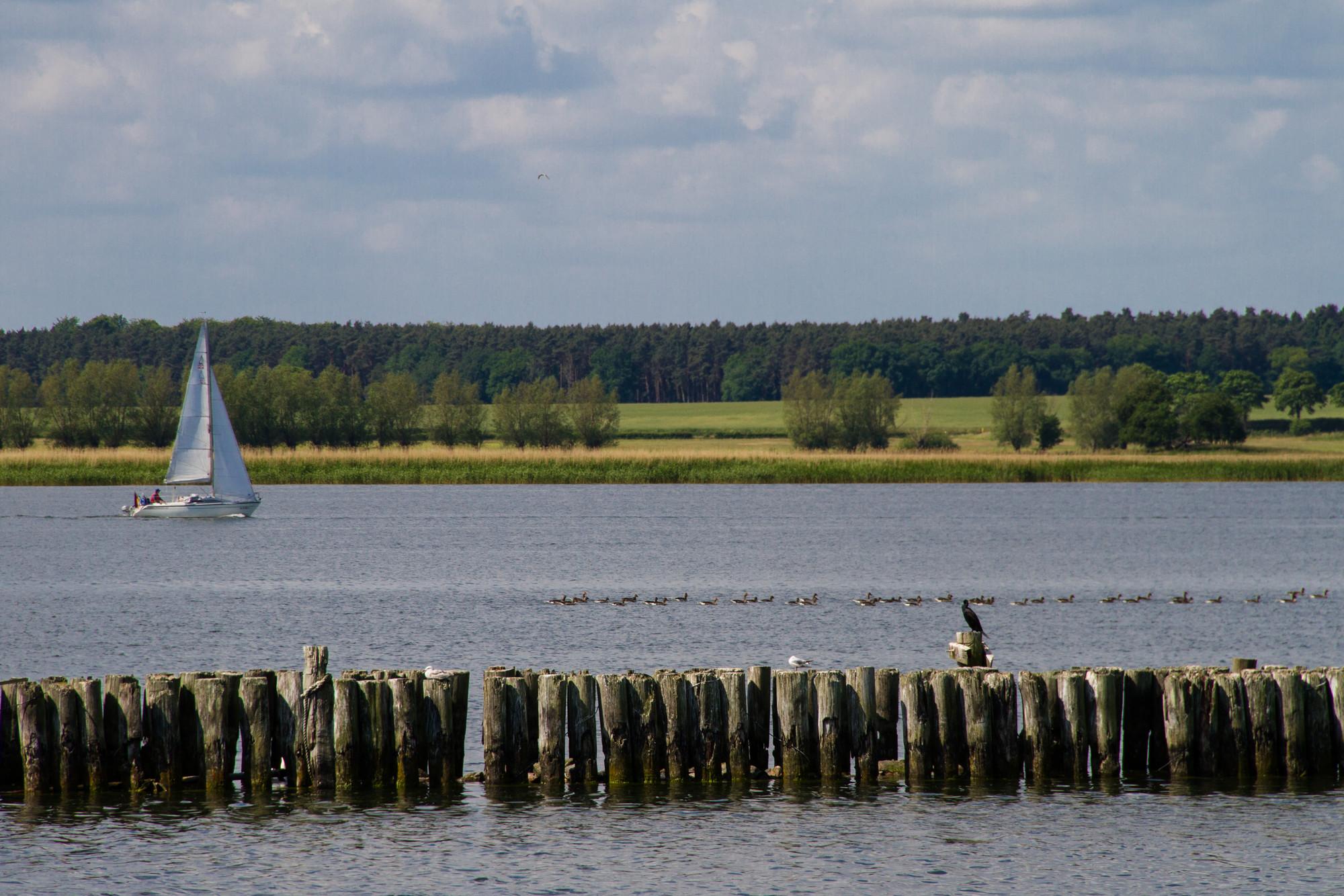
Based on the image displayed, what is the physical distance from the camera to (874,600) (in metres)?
39.9

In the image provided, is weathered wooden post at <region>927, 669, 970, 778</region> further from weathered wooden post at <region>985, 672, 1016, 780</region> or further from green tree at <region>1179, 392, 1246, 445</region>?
green tree at <region>1179, 392, 1246, 445</region>

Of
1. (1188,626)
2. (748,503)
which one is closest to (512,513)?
(748,503)

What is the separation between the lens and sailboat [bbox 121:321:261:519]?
75188 millimetres

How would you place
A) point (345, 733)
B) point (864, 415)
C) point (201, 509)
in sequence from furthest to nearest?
1. point (864, 415)
2. point (201, 509)
3. point (345, 733)

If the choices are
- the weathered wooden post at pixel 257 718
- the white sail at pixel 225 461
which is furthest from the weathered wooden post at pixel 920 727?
the white sail at pixel 225 461

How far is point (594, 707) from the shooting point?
17.6 metres

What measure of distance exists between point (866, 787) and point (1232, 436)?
129 m

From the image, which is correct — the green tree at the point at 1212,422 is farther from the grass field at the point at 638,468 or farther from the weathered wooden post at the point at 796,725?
the weathered wooden post at the point at 796,725

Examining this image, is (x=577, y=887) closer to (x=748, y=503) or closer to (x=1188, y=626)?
(x=1188, y=626)

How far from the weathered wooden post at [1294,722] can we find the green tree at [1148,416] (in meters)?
124

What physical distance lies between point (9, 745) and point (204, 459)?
60.8 meters

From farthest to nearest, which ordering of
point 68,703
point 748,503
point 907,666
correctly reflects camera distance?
point 748,503, point 907,666, point 68,703

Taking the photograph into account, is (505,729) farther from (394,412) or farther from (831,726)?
(394,412)

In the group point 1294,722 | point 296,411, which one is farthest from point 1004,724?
point 296,411
